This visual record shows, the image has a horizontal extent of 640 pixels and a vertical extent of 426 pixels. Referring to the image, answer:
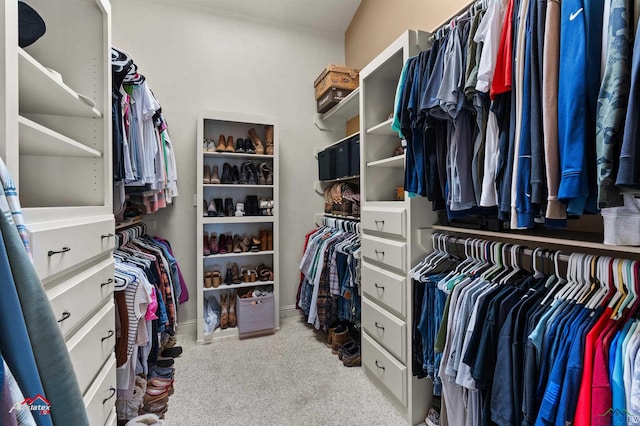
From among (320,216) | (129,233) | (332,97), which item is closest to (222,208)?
(129,233)

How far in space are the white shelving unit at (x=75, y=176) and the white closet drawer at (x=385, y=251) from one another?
137cm

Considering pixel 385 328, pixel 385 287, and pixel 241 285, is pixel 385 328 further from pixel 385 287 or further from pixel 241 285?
pixel 241 285

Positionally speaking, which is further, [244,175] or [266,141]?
[266,141]

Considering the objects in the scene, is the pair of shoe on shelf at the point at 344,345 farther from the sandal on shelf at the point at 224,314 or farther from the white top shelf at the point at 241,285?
the sandal on shelf at the point at 224,314

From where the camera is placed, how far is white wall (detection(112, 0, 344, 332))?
2.71 metres

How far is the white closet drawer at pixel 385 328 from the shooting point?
5.46 ft

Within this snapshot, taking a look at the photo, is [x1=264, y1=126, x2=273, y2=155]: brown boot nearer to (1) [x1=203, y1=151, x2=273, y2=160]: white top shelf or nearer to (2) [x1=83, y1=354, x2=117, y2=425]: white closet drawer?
(1) [x1=203, y1=151, x2=273, y2=160]: white top shelf

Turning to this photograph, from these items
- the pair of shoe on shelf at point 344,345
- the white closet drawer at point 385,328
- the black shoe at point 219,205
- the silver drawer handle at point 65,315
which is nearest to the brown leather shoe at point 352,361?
the pair of shoe on shelf at point 344,345

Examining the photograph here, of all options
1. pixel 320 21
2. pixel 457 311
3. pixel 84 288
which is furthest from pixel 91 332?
pixel 320 21

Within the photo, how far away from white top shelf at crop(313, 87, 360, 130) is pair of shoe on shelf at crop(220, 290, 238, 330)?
6.39 feet

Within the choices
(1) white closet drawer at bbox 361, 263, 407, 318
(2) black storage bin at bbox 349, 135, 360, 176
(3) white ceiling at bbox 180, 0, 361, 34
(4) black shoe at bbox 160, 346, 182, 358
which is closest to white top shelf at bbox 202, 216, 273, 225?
(2) black storage bin at bbox 349, 135, 360, 176

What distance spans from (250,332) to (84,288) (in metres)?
1.83

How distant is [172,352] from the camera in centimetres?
242

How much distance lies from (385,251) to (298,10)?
100 inches
